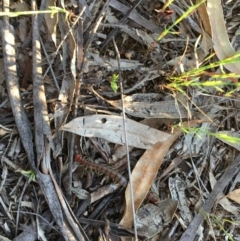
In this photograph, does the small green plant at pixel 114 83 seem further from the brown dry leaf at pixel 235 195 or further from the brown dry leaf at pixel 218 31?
the brown dry leaf at pixel 235 195

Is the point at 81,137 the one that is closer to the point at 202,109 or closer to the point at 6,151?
the point at 6,151

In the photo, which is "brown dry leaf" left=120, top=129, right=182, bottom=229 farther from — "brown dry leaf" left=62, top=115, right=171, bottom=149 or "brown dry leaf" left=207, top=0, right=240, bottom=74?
"brown dry leaf" left=207, top=0, right=240, bottom=74

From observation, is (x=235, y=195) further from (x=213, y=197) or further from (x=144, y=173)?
(x=144, y=173)

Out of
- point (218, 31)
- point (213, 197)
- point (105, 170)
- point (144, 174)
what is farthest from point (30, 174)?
point (218, 31)

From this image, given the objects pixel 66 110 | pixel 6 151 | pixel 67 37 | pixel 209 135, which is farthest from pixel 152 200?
pixel 67 37

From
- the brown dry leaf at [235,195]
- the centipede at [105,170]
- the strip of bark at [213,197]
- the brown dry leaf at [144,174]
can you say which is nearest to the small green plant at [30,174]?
the centipede at [105,170]

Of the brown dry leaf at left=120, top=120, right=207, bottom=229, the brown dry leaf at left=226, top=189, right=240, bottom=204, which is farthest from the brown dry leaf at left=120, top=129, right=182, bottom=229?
the brown dry leaf at left=226, top=189, right=240, bottom=204

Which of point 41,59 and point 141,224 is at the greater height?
point 41,59
